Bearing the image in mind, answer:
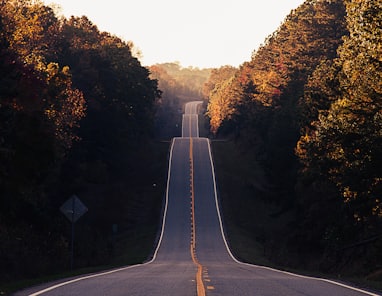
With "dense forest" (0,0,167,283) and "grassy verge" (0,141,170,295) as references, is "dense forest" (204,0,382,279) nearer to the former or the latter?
"grassy verge" (0,141,170,295)

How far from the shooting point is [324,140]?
35750 millimetres

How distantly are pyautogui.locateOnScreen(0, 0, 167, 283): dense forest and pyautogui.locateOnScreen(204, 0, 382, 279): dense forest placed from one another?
1150 centimetres

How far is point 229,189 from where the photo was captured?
266 feet

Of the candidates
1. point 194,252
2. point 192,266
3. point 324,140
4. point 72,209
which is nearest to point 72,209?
point 72,209

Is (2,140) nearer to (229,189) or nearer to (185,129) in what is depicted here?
(229,189)

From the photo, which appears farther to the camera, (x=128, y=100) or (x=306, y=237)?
(x=128, y=100)

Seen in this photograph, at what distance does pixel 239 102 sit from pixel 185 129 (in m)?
48.0

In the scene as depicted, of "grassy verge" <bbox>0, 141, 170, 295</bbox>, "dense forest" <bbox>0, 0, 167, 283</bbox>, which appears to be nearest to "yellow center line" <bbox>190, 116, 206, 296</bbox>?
"grassy verge" <bbox>0, 141, 170, 295</bbox>

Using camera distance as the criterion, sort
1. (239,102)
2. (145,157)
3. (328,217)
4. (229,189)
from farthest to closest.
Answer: (239,102) → (145,157) → (229,189) → (328,217)

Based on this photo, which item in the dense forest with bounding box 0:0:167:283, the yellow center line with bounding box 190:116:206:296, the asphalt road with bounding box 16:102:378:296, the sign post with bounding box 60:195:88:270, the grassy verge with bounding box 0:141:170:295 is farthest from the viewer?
the grassy verge with bounding box 0:141:170:295

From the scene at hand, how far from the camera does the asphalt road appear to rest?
1873 cm

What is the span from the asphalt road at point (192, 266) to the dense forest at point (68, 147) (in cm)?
210

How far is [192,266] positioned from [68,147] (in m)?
25.8

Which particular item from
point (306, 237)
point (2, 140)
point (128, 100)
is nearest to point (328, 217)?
point (306, 237)
